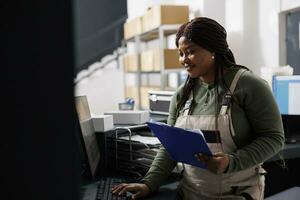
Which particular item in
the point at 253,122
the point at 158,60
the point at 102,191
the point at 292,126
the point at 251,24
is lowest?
the point at 102,191

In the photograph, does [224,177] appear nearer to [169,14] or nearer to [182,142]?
[182,142]

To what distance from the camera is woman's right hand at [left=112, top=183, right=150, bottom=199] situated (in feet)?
3.77

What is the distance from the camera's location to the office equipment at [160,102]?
1.98 meters

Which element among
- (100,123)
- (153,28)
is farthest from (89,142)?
(153,28)

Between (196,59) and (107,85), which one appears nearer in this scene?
(196,59)

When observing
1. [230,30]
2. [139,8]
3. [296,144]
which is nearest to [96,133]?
[296,144]

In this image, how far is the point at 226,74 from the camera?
1.18 meters

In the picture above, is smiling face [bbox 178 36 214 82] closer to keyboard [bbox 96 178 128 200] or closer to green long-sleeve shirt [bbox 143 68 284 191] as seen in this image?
green long-sleeve shirt [bbox 143 68 284 191]

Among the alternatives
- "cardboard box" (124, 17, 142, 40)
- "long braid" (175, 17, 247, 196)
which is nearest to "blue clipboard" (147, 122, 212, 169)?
"long braid" (175, 17, 247, 196)

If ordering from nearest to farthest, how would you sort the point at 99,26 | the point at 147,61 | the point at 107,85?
the point at 99,26 → the point at 147,61 → the point at 107,85

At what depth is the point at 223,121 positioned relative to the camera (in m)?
1.12

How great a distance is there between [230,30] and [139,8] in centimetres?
185

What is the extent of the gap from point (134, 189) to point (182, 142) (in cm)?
27

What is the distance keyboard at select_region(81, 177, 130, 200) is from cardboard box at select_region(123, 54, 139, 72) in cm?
306
